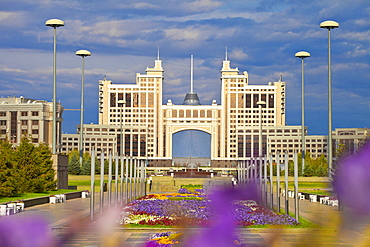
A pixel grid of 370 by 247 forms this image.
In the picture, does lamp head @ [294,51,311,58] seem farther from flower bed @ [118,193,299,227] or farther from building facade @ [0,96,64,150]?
building facade @ [0,96,64,150]

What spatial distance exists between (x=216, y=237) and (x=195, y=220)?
9.67 meters

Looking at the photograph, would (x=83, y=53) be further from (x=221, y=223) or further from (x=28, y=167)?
(x=221, y=223)

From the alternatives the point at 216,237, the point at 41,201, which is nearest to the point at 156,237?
the point at 216,237

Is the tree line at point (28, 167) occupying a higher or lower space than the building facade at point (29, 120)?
lower

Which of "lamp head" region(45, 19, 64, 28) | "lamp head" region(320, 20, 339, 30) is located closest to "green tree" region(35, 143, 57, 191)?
"lamp head" region(45, 19, 64, 28)

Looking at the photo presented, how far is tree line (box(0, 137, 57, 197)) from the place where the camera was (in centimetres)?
4262

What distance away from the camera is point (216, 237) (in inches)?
629

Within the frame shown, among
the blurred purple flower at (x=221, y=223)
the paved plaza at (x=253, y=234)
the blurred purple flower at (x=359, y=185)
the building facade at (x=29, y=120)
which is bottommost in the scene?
the paved plaza at (x=253, y=234)

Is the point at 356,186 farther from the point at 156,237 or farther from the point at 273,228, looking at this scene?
the point at 156,237

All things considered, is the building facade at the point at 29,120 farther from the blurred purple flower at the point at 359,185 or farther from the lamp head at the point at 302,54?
the blurred purple flower at the point at 359,185

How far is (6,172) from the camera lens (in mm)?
40281

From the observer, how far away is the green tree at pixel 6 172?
3731cm

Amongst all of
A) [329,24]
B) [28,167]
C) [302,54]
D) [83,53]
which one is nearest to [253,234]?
[28,167]

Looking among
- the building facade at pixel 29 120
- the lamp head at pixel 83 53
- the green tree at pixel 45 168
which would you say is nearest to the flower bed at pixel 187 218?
the green tree at pixel 45 168
